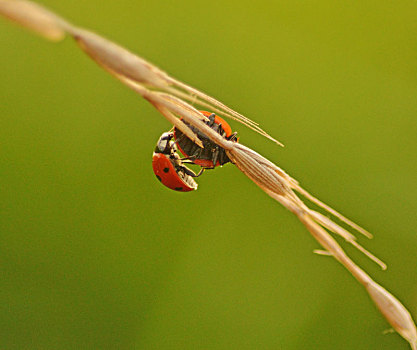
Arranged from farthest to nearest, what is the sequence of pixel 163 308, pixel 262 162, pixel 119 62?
pixel 163 308, pixel 262 162, pixel 119 62

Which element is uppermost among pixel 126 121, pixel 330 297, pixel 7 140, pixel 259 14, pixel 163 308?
pixel 259 14

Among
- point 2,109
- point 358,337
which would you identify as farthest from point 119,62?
point 358,337

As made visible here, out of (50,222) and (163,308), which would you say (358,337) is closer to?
(163,308)

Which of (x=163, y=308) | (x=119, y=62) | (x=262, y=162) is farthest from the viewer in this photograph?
(x=163, y=308)

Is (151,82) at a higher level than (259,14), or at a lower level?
lower

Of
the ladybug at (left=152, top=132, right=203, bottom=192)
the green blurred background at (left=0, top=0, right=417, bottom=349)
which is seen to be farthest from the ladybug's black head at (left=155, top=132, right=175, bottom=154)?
the green blurred background at (left=0, top=0, right=417, bottom=349)

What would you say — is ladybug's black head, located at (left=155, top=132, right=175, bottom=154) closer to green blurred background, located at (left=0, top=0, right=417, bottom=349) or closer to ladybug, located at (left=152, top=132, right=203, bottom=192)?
ladybug, located at (left=152, top=132, right=203, bottom=192)

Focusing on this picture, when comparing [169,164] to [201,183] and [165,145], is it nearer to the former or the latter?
[165,145]
